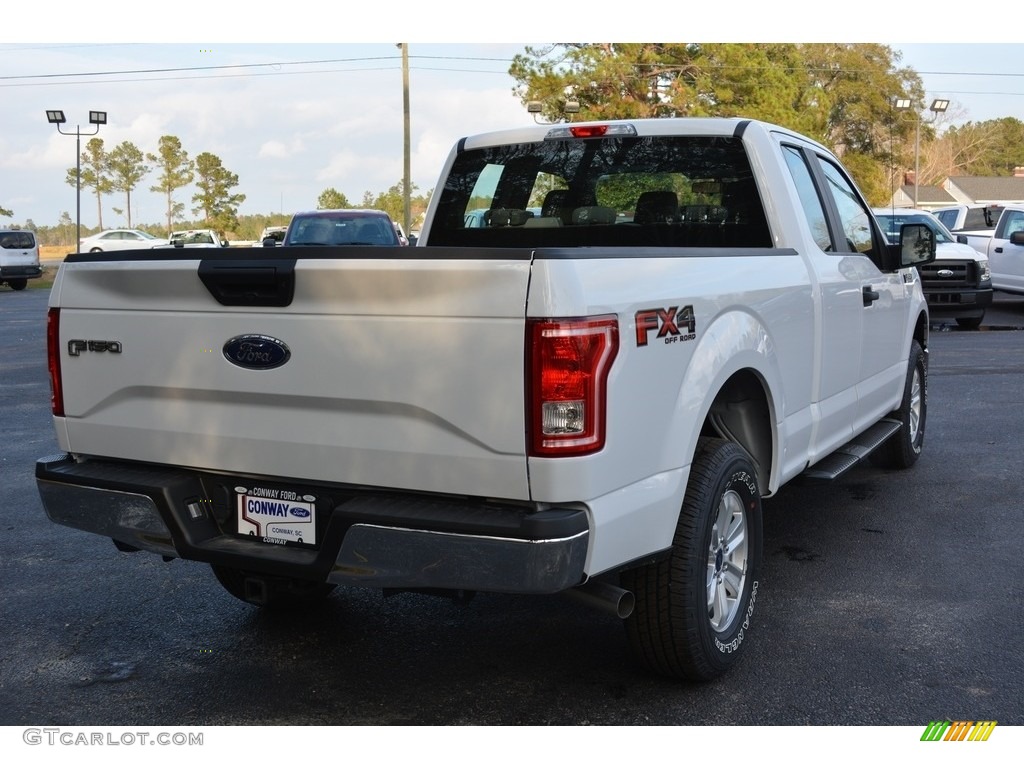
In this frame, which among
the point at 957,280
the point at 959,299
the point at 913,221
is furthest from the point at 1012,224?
the point at 959,299

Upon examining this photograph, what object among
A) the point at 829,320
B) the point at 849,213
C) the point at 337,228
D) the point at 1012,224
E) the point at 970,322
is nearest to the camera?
the point at 829,320

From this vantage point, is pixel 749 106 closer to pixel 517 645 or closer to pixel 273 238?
pixel 273 238

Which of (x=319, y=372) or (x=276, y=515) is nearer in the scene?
(x=319, y=372)

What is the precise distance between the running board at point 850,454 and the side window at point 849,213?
991 mm

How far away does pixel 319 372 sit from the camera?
10.6ft

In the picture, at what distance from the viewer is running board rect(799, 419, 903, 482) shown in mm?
5000

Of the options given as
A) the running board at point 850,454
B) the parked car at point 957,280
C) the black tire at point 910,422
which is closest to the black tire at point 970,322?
the parked car at point 957,280

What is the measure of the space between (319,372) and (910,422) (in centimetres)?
479

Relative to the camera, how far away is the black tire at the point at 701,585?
138 inches

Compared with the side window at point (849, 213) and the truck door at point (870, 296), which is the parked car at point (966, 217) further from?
the side window at point (849, 213)

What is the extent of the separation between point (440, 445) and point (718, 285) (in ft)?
4.01

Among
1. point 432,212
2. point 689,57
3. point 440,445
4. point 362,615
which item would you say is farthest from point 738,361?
point 689,57

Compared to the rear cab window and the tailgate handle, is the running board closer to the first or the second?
the rear cab window

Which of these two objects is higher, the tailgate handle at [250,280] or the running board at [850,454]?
the tailgate handle at [250,280]
